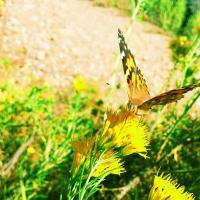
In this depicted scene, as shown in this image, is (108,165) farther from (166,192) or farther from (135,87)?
(135,87)

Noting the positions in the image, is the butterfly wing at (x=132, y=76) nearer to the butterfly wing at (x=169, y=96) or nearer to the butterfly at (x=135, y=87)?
the butterfly at (x=135, y=87)

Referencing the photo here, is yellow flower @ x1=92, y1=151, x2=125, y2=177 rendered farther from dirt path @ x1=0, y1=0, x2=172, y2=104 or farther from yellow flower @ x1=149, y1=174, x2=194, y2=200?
dirt path @ x1=0, y1=0, x2=172, y2=104

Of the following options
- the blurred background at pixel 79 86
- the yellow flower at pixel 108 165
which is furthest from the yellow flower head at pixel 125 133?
the blurred background at pixel 79 86

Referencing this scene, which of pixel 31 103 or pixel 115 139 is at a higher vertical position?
pixel 115 139

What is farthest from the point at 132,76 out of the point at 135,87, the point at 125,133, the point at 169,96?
the point at 125,133

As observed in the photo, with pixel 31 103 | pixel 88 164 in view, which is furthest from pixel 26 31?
pixel 88 164

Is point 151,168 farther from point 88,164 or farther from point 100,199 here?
point 88,164
